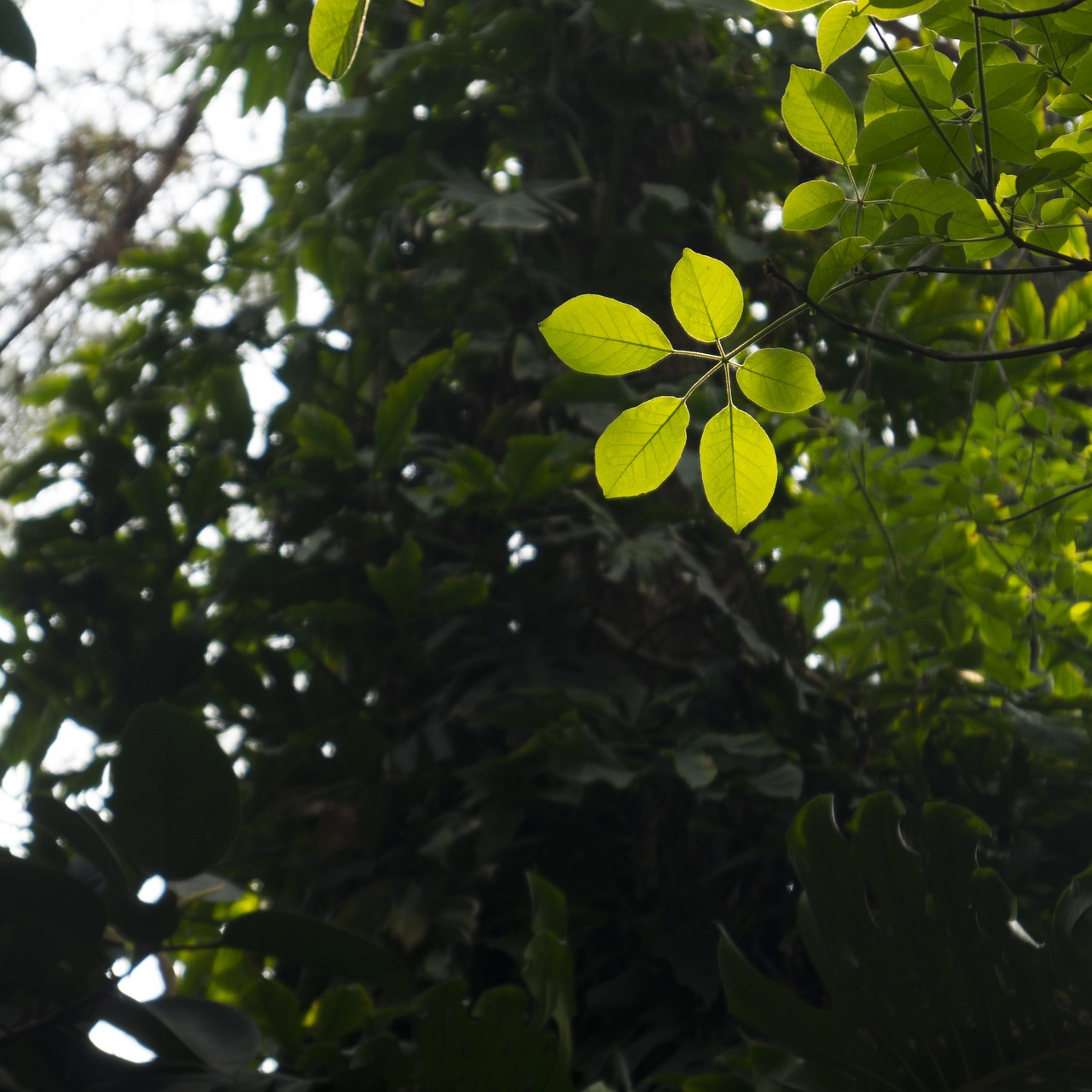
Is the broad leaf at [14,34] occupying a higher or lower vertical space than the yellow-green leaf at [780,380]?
higher

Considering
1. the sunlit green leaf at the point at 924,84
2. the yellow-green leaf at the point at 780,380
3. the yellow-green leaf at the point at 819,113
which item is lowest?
the yellow-green leaf at the point at 780,380

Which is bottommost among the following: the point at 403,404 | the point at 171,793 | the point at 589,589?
the point at 171,793

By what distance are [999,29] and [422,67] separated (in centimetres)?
129

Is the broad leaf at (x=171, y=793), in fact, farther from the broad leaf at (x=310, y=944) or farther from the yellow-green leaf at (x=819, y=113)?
the yellow-green leaf at (x=819, y=113)

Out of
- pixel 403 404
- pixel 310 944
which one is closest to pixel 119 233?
pixel 403 404

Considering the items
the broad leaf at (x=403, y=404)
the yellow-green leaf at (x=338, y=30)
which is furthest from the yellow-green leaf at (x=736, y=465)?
the broad leaf at (x=403, y=404)

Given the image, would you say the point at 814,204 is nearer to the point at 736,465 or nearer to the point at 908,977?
the point at 736,465

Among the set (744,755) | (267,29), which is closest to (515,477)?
(744,755)

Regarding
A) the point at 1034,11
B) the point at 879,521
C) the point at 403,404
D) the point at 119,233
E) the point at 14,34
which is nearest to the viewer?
the point at 1034,11

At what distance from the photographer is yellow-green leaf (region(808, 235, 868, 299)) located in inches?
21.7

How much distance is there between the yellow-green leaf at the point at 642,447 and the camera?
562 millimetres

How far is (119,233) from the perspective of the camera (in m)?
2.72

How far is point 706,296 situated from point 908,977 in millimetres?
688

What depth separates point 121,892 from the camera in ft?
2.97
